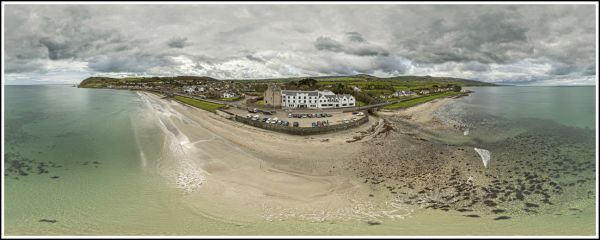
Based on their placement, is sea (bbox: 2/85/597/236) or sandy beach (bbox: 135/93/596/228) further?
sandy beach (bbox: 135/93/596/228)

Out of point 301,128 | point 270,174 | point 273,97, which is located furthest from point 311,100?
point 270,174

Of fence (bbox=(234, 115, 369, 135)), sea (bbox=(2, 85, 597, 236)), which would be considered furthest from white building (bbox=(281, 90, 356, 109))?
sea (bbox=(2, 85, 597, 236))

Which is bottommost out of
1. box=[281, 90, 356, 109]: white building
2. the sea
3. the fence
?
the sea

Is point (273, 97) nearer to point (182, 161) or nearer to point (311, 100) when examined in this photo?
point (311, 100)

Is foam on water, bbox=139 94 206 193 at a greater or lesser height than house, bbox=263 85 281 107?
lesser

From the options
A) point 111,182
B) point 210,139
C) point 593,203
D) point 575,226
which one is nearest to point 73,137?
point 210,139

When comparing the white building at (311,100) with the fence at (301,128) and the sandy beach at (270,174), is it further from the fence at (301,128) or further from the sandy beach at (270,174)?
the sandy beach at (270,174)

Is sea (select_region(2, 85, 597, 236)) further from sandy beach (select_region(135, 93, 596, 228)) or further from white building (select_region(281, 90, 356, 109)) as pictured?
white building (select_region(281, 90, 356, 109))

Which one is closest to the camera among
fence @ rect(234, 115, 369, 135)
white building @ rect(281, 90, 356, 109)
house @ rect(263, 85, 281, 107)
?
fence @ rect(234, 115, 369, 135)
